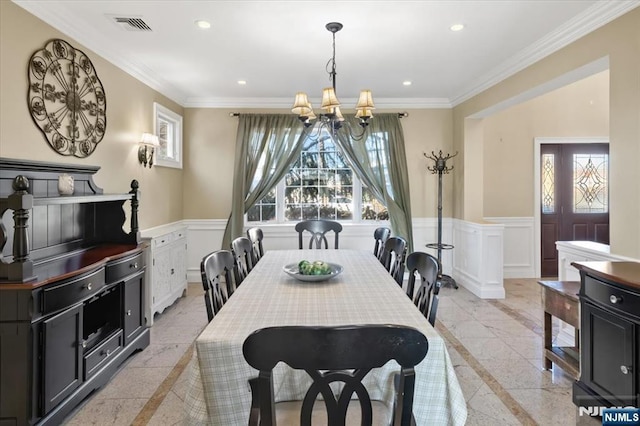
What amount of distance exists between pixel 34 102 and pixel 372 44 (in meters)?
2.74

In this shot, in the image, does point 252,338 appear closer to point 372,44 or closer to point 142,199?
point 372,44

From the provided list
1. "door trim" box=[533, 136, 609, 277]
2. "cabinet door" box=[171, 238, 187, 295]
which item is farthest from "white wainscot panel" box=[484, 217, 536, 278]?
"cabinet door" box=[171, 238, 187, 295]

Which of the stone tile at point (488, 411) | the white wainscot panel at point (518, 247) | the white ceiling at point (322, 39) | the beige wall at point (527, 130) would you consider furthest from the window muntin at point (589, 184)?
the stone tile at point (488, 411)

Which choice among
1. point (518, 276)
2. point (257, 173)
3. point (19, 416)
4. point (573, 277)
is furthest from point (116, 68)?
point (518, 276)

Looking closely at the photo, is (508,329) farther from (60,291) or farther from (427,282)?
(60,291)

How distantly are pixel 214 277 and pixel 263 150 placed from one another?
140 inches

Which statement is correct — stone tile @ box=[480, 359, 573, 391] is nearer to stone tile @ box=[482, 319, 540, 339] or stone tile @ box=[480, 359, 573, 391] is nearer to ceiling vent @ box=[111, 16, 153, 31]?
stone tile @ box=[482, 319, 540, 339]

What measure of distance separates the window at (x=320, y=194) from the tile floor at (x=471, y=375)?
75.6 inches

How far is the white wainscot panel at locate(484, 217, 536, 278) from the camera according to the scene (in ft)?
18.9

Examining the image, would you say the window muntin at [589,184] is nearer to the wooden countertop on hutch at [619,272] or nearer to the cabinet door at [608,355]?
the wooden countertop on hutch at [619,272]

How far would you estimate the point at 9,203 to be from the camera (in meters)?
1.88

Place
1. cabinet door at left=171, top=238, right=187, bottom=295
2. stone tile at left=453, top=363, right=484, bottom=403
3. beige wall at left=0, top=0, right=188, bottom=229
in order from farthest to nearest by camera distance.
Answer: cabinet door at left=171, top=238, right=187, bottom=295 → stone tile at left=453, top=363, right=484, bottom=403 → beige wall at left=0, top=0, right=188, bottom=229

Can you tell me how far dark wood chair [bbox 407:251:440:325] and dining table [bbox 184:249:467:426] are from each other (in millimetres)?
112
